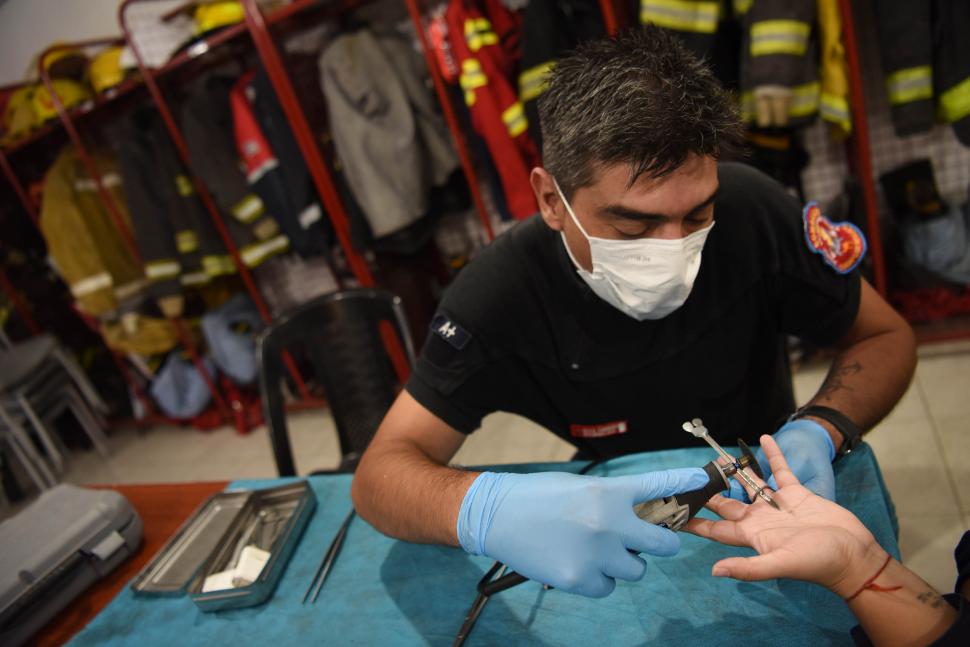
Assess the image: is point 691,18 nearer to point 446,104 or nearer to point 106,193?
point 446,104

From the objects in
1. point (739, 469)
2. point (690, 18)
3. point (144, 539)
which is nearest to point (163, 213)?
point (144, 539)

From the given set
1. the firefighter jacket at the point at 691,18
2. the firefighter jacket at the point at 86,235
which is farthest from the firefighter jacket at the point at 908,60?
the firefighter jacket at the point at 86,235

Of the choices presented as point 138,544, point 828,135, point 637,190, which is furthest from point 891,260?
point 138,544

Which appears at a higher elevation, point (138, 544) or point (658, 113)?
point (658, 113)

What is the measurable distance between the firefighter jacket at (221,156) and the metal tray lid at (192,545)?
2.10 m

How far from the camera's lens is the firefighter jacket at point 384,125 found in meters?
2.63

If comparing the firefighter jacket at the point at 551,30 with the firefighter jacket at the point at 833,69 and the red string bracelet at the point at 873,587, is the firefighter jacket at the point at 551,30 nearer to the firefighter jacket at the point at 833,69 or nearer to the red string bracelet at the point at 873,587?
the firefighter jacket at the point at 833,69

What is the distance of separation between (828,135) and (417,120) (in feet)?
6.23

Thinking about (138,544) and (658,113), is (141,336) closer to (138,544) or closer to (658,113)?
(138,544)

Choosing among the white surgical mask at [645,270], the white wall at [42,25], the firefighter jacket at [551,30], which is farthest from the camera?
the white wall at [42,25]

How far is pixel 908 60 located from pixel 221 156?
303 centimetres

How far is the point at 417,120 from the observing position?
8.99ft

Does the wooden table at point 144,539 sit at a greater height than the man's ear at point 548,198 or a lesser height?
lesser

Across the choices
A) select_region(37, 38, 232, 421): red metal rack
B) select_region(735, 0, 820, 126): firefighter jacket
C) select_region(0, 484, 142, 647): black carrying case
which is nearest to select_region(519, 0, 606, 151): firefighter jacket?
select_region(735, 0, 820, 126): firefighter jacket
